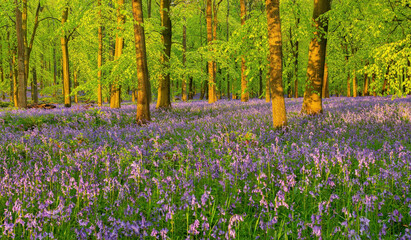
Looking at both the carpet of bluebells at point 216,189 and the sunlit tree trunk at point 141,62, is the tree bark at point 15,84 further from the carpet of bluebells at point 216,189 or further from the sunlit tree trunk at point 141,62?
the carpet of bluebells at point 216,189

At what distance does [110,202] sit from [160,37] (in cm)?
1290

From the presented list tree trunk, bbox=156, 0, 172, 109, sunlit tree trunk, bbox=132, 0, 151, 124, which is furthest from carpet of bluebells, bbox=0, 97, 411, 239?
tree trunk, bbox=156, 0, 172, 109

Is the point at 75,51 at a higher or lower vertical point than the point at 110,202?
higher

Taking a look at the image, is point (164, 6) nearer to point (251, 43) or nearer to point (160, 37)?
point (160, 37)

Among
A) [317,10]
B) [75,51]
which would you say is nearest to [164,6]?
[317,10]

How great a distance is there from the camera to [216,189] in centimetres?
346

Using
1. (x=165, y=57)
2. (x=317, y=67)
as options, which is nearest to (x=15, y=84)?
(x=165, y=57)

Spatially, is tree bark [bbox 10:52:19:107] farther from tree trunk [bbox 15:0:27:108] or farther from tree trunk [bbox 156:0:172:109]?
tree trunk [bbox 156:0:172:109]

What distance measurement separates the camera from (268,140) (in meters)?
6.41

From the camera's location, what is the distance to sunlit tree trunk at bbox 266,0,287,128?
23.5ft

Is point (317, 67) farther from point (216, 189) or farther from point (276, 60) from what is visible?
point (216, 189)

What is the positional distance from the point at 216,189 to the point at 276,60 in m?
5.07

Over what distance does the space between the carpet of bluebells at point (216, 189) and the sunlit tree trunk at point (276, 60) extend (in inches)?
24.5

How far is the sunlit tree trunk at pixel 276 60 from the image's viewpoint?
23.5 ft
